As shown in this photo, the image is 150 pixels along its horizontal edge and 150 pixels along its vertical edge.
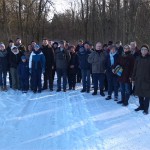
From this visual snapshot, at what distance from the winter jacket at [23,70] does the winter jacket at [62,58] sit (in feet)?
3.93

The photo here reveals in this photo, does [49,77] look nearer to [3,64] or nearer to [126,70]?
[3,64]

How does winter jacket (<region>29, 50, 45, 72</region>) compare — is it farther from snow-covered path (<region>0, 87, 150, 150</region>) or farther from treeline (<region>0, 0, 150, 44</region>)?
treeline (<region>0, 0, 150, 44</region>)

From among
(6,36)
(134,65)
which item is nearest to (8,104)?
(134,65)

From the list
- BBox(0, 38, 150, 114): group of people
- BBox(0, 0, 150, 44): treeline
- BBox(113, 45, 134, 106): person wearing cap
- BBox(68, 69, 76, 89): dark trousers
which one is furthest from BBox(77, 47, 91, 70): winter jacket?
BBox(0, 0, 150, 44): treeline

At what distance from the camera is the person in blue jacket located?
12914 millimetres

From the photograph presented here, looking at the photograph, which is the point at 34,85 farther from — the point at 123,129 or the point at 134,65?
the point at 123,129

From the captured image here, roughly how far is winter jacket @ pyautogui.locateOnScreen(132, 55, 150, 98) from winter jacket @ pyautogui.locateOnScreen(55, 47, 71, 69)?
426 centimetres

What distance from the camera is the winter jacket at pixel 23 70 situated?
→ 13.1m

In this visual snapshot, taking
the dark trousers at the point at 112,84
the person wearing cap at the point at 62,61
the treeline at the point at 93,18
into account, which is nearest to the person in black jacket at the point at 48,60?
the person wearing cap at the point at 62,61

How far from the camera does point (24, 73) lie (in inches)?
518

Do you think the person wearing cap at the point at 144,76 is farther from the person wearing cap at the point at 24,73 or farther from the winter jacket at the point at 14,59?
the winter jacket at the point at 14,59

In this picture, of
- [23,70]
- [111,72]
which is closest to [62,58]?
[23,70]

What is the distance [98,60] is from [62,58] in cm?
169

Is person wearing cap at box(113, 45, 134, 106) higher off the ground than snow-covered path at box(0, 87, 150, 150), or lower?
higher
